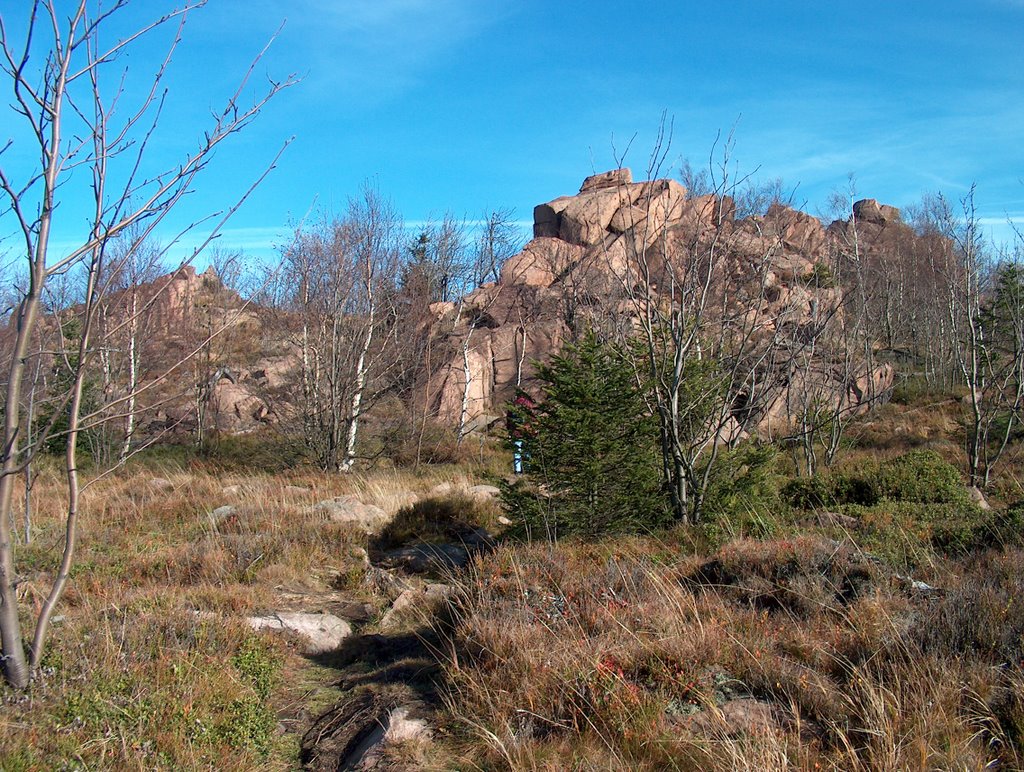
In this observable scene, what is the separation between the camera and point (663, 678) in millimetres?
3668

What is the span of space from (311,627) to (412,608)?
0.80 meters

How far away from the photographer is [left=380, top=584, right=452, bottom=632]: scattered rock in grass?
5695 mm

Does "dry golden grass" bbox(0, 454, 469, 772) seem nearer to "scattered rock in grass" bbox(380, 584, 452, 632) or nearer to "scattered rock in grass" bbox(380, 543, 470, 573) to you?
"scattered rock in grass" bbox(380, 543, 470, 573)

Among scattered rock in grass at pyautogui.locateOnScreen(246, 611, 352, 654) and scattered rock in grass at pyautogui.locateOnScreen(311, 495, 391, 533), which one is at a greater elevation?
scattered rock in grass at pyautogui.locateOnScreen(311, 495, 391, 533)

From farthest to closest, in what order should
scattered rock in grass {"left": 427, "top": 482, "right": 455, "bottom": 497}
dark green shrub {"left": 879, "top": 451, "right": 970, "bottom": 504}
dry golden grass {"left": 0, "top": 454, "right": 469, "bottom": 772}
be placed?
scattered rock in grass {"left": 427, "top": 482, "right": 455, "bottom": 497}, dark green shrub {"left": 879, "top": 451, "right": 970, "bottom": 504}, dry golden grass {"left": 0, "top": 454, "right": 469, "bottom": 772}

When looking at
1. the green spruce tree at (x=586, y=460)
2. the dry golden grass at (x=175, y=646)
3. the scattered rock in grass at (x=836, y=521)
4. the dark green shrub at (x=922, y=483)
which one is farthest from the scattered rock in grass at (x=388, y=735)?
the dark green shrub at (x=922, y=483)

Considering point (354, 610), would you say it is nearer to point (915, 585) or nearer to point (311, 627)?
point (311, 627)

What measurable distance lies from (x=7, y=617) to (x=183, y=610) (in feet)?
5.69

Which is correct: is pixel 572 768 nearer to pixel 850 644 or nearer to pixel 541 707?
pixel 541 707

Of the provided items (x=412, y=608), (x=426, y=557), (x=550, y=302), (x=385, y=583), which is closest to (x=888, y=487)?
(x=426, y=557)

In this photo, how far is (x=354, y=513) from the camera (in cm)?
967

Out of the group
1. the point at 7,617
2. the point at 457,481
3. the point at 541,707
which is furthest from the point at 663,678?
the point at 457,481

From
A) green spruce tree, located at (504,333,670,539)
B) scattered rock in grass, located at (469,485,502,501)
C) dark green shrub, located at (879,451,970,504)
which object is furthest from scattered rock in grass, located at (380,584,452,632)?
dark green shrub, located at (879,451,970,504)

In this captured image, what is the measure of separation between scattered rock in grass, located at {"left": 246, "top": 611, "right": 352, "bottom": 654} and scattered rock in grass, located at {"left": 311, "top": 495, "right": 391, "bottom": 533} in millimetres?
3372
